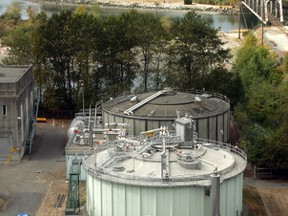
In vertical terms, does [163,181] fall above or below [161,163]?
below

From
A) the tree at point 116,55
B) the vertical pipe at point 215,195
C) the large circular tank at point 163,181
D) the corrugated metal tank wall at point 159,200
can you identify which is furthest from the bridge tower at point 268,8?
the vertical pipe at point 215,195

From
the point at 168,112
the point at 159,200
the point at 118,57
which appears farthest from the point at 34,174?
the point at 118,57

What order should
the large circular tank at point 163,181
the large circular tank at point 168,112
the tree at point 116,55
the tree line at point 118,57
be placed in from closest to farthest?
1. the large circular tank at point 163,181
2. the large circular tank at point 168,112
3. the tree line at point 118,57
4. the tree at point 116,55

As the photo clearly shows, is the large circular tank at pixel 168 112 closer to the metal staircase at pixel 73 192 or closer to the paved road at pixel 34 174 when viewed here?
the paved road at pixel 34 174

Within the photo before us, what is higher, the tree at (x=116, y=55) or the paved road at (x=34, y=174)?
the tree at (x=116, y=55)

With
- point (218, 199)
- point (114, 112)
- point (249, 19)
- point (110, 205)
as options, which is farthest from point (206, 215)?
Answer: point (249, 19)

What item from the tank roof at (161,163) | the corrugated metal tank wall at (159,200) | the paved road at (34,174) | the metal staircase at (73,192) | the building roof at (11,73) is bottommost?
the paved road at (34,174)

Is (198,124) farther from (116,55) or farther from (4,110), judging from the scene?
(116,55)
